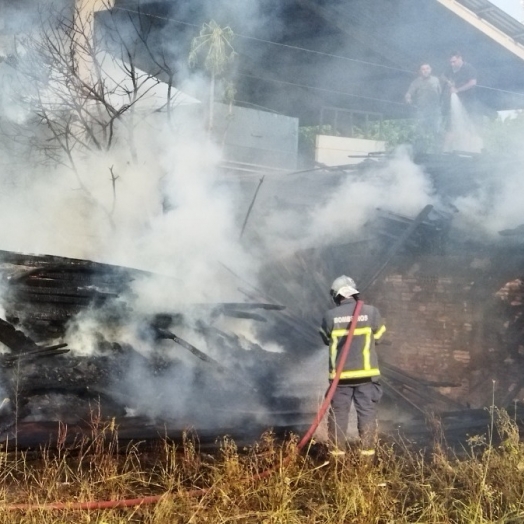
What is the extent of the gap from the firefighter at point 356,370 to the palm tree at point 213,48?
302 inches

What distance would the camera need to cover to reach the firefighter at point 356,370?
534 cm

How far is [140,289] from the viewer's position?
830cm

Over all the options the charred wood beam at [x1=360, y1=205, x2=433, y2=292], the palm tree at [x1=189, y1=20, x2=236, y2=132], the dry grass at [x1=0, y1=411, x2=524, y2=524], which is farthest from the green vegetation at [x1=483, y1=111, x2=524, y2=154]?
the dry grass at [x1=0, y1=411, x2=524, y2=524]

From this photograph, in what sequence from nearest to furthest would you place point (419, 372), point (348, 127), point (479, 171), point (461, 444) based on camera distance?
point (461, 444) < point (419, 372) < point (479, 171) < point (348, 127)

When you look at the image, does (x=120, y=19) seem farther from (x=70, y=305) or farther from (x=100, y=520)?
(x=100, y=520)

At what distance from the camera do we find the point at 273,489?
4184 mm

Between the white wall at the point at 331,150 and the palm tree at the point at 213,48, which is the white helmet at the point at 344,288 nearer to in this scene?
the palm tree at the point at 213,48

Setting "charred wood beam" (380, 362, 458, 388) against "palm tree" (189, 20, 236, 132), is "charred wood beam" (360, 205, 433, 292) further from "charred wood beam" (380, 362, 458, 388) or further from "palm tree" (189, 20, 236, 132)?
"palm tree" (189, 20, 236, 132)

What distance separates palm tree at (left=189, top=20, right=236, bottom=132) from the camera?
38.4ft

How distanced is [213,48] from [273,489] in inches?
368

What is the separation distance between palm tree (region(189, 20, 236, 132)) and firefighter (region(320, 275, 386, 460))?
25.1 ft

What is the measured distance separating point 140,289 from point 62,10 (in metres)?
6.28

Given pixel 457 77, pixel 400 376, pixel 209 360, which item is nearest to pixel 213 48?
pixel 457 77

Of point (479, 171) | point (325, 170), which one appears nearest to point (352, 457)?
point (479, 171)
